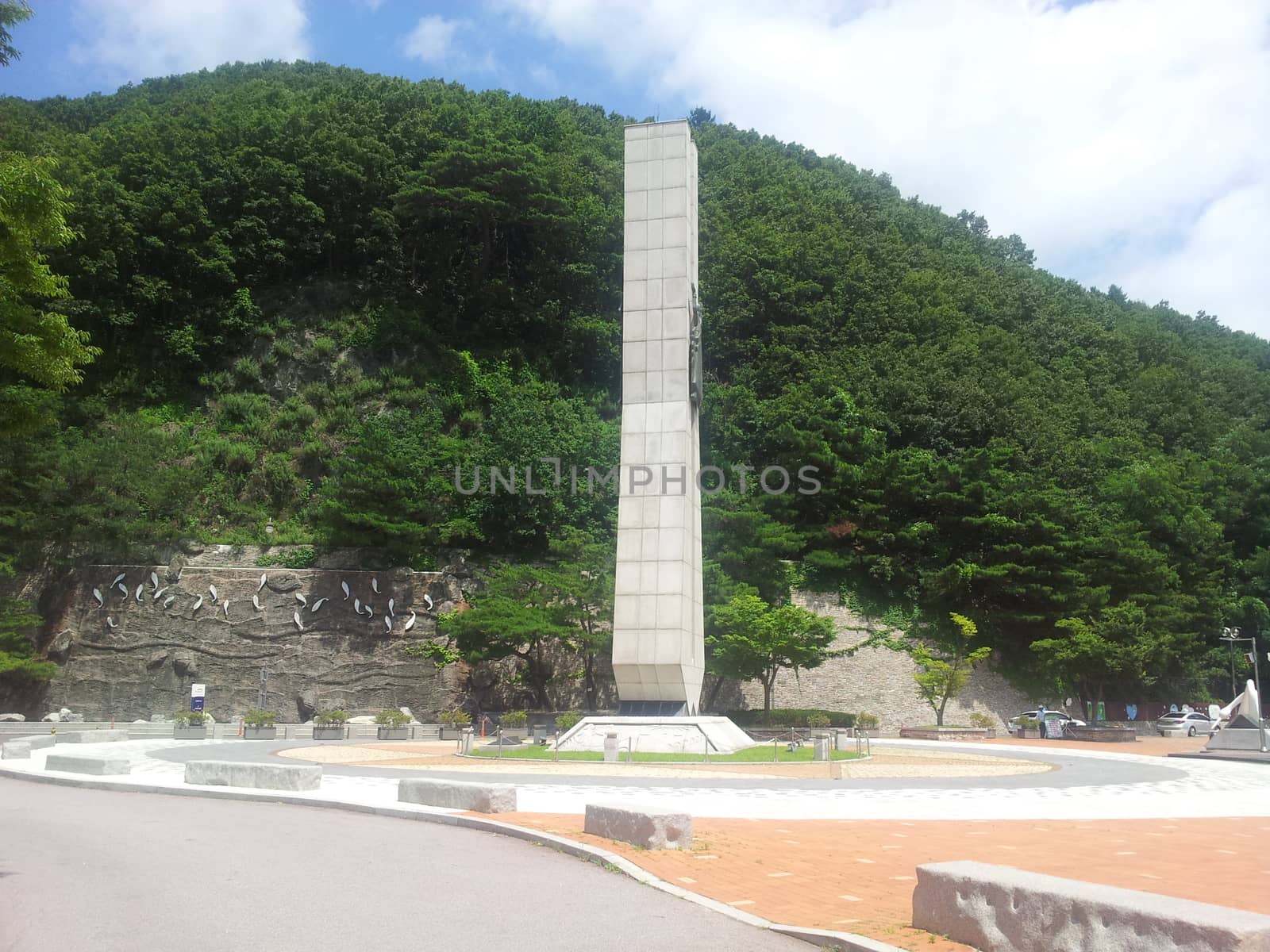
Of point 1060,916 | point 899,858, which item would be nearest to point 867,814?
point 899,858

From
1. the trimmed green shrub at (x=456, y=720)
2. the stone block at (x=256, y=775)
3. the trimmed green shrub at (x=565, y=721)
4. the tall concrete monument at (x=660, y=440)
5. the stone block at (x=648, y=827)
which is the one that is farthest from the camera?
the trimmed green shrub at (x=456, y=720)

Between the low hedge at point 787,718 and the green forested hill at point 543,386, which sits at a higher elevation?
the green forested hill at point 543,386

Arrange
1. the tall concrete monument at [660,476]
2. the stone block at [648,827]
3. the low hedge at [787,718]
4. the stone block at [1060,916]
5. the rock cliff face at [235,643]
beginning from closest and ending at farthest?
the stone block at [1060,916] < the stone block at [648,827] < the tall concrete monument at [660,476] < the low hedge at [787,718] < the rock cliff face at [235,643]

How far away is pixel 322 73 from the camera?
6988cm

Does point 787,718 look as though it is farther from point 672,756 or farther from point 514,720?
point 672,756

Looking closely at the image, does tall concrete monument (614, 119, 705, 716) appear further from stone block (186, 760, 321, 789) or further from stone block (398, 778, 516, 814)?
stone block (398, 778, 516, 814)

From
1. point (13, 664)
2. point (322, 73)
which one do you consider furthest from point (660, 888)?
point (322, 73)

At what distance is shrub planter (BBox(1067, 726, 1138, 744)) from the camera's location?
110ft

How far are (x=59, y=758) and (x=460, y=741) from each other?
356 inches

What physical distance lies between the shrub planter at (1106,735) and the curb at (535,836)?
28.4 m

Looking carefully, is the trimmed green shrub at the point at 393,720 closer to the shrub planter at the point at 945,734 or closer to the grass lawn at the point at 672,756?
the grass lawn at the point at 672,756

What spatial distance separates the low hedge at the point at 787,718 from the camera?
120 feet

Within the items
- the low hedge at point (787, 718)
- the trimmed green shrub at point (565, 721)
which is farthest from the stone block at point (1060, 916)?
the low hedge at point (787, 718)

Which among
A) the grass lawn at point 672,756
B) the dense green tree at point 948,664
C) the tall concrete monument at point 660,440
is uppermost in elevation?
the tall concrete monument at point 660,440
